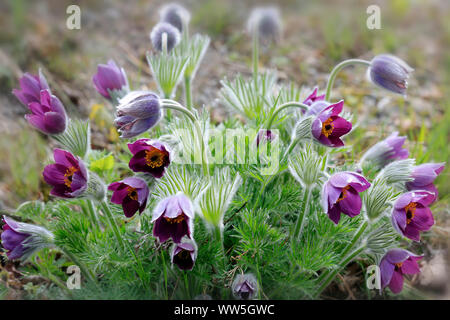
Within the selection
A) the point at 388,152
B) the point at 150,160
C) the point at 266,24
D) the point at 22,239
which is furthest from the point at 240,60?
the point at 22,239

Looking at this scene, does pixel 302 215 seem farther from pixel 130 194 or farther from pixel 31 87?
pixel 31 87

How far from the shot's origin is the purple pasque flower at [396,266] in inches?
41.1

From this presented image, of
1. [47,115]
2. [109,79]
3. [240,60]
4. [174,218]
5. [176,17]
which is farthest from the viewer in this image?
[240,60]

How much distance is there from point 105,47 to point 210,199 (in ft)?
5.84

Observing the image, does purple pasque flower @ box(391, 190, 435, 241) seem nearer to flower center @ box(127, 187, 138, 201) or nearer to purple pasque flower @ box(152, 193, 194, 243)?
purple pasque flower @ box(152, 193, 194, 243)

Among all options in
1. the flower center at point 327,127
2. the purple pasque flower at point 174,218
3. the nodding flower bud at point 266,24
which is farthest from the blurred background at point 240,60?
the purple pasque flower at point 174,218

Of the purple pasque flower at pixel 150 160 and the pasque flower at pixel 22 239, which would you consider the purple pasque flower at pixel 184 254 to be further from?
the pasque flower at pixel 22 239

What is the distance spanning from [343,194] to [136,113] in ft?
1.60

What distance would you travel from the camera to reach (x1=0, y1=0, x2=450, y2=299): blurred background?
176 centimetres

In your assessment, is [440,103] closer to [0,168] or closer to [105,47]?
[105,47]

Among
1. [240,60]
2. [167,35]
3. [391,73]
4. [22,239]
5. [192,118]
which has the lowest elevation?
[22,239]

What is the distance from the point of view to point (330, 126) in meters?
1.02

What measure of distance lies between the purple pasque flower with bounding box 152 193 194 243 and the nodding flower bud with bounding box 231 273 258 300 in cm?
19
